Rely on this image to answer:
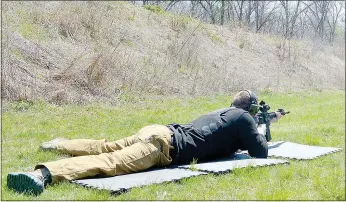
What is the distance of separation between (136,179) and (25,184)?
108 centimetres

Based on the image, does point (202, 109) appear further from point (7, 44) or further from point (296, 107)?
point (7, 44)

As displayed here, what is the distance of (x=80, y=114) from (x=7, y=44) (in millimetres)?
2673

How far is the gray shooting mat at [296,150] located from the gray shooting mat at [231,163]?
0.61 metres

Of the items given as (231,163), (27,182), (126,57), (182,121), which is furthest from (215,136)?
(126,57)

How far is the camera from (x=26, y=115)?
30.6 feet

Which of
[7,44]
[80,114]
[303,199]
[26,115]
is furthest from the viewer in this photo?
[7,44]

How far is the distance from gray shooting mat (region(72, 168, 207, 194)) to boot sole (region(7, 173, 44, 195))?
44 centimetres

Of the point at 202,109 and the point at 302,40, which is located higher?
the point at 302,40

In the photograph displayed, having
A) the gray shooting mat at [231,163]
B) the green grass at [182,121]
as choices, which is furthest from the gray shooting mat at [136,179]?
the gray shooting mat at [231,163]

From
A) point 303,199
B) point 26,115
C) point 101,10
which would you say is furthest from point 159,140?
point 101,10

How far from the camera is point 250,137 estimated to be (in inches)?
227

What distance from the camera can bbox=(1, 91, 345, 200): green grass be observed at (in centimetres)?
462

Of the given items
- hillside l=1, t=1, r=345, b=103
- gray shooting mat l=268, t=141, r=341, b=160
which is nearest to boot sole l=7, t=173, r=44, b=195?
gray shooting mat l=268, t=141, r=341, b=160

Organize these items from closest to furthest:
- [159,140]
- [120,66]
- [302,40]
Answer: [159,140], [120,66], [302,40]
